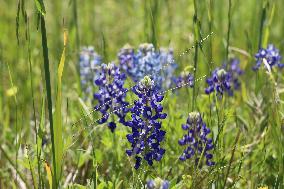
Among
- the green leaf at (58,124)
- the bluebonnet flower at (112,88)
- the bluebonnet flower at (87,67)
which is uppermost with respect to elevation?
the bluebonnet flower at (87,67)

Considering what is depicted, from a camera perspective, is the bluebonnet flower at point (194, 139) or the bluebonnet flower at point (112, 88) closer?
the bluebonnet flower at point (194, 139)

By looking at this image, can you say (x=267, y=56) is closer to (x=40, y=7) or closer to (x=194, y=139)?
(x=194, y=139)

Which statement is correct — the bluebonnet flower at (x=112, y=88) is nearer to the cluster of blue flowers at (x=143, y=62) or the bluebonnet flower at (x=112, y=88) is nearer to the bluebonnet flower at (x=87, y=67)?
the cluster of blue flowers at (x=143, y=62)

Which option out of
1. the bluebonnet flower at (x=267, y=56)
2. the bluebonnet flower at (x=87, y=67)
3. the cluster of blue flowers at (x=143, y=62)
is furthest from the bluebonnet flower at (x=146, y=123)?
the bluebonnet flower at (x=87, y=67)

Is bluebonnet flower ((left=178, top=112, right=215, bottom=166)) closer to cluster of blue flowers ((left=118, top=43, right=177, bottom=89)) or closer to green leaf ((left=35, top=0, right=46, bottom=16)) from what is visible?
cluster of blue flowers ((left=118, top=43, right=177, bottom=89))

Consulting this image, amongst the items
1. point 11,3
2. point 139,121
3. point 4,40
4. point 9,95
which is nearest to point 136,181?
point 139,121

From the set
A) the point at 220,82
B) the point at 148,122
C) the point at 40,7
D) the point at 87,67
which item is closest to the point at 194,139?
the point at 220,82

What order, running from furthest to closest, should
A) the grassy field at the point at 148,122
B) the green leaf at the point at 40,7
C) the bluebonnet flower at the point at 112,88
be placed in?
the bluebonnet flower at the point at 112,88 < the grassy field at the point at 148,122 < the green leaf at the point at 40,7

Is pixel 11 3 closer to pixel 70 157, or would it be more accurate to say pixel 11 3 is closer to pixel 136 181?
pixel 70 157

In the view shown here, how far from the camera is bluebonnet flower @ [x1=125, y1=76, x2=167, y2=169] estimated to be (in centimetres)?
261

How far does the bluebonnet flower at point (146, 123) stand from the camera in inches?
103

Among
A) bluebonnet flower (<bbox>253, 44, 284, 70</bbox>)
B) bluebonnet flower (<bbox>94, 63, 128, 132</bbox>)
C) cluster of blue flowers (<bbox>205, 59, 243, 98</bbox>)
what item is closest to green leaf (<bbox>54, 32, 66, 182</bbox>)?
bluebonnet flower (<bbox>94, 63, 128, 132</bbox>)

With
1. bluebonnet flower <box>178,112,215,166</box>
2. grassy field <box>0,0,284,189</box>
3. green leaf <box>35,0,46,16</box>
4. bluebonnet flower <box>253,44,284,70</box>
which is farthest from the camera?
bluebonnet flower <box>253,44,284,70</box>

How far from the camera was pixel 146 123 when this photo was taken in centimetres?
262
